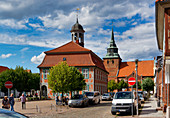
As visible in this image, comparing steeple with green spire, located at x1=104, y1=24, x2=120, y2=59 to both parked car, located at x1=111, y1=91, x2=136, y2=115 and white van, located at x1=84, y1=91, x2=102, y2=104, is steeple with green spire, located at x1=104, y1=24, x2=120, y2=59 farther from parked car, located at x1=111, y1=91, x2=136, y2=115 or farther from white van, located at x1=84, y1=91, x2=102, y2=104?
parked car, located at x1=111, y1=91, x2=136, y2=115

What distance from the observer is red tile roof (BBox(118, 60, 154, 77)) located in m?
104

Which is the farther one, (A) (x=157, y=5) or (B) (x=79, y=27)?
(B) (x=79, y=27)

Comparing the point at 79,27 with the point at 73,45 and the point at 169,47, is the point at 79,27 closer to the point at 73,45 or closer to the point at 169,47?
the point at 73,45

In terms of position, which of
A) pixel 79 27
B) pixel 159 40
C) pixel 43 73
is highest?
pixel 79 27

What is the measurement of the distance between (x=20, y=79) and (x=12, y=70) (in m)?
5.09

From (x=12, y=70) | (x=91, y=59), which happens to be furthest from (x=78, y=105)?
(x=12, y=70)

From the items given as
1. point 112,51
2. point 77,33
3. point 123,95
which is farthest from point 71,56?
point 112,51

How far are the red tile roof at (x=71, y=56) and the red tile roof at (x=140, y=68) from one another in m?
56.1

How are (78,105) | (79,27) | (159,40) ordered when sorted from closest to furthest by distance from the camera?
1. (159,40)
2. (78,105)
3. (79,27)

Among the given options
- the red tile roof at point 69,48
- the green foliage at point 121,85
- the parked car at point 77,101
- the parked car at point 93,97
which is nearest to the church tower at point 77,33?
the red tile roof at point 69,48

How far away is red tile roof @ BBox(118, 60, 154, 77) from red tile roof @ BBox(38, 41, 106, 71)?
56066 mm

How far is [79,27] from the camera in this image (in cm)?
5922

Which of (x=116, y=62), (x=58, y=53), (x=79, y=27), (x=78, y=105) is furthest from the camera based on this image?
(x=116, y=62)

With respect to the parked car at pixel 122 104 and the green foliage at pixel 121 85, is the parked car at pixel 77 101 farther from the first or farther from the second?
the green foliage at pixel 121 85
